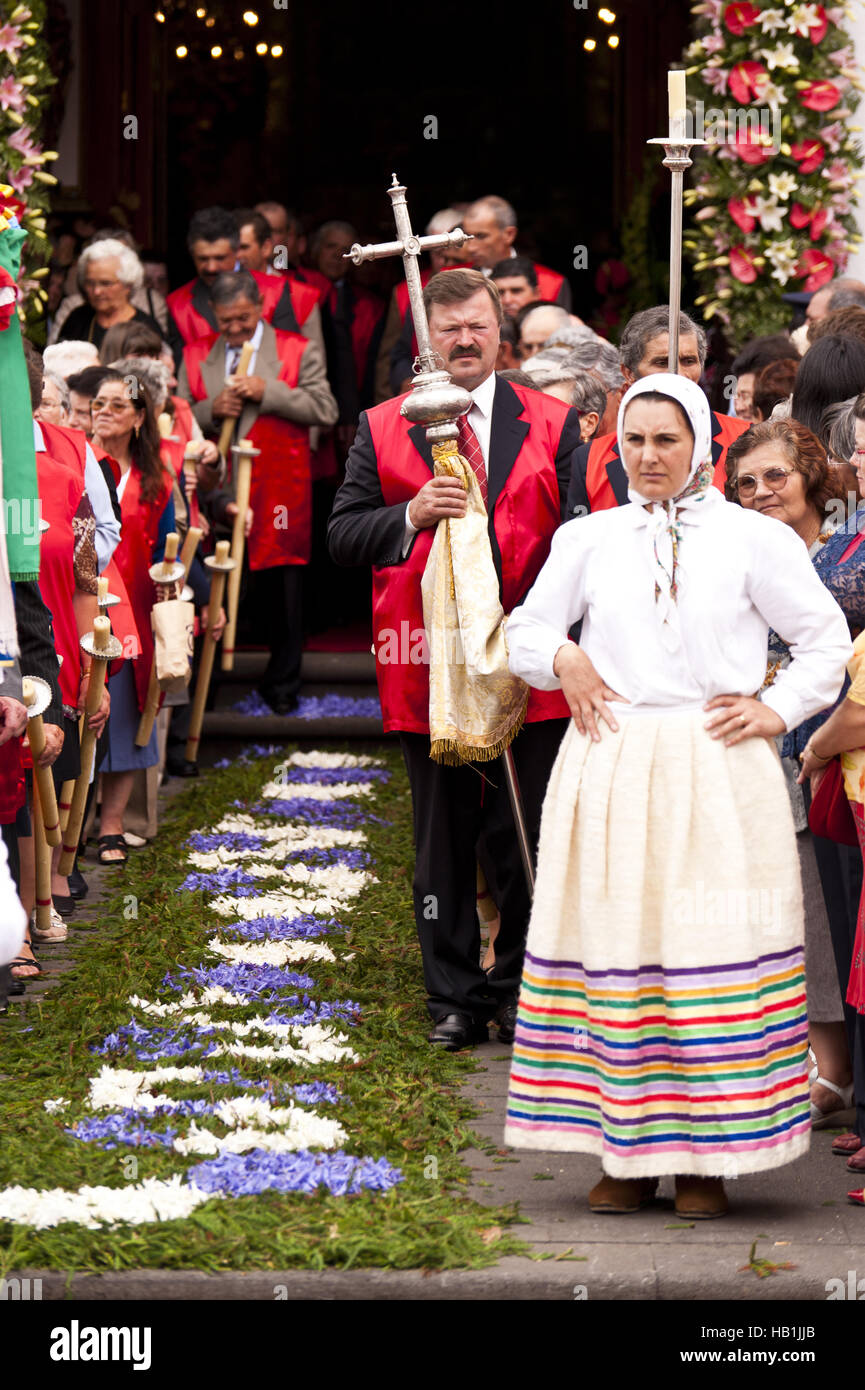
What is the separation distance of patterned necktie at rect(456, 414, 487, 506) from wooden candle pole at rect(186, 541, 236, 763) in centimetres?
366

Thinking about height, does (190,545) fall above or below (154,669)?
above

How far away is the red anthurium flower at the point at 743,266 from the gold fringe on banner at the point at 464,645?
13.0 feet

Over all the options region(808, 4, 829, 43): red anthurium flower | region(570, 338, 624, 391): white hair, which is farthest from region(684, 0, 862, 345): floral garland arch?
region(570, 338, 624, 391): white hair

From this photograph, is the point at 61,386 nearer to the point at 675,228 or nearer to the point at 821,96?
the point at 675,228

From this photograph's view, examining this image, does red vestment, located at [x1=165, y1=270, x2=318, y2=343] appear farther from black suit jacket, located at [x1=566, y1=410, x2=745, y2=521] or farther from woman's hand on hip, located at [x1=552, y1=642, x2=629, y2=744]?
woman's hand on hip, located at [x1=552, y1=642, x2=629, y2=744]

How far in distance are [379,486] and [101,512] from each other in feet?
5.73

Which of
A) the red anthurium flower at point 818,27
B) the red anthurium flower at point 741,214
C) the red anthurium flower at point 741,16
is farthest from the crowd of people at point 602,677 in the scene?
the red anthurium flower at point 818,27

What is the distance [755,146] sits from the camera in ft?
30.3

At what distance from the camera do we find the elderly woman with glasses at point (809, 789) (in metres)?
5.12

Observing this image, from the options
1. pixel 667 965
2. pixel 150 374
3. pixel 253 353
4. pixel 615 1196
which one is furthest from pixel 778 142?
pixel 615 1196

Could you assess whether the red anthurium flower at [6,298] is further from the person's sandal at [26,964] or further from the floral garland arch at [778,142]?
the floral garland arch at [778,142]

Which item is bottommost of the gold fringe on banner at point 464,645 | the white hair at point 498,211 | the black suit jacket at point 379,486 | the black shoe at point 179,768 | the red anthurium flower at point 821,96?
the black shoe at point 179,768
